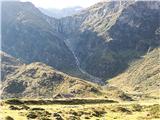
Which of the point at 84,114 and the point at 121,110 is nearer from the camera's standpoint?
the point at 84,114

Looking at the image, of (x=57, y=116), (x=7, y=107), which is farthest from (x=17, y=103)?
(x=57, y=116)

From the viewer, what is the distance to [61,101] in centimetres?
17000

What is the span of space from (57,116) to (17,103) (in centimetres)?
2754

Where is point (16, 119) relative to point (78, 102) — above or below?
below

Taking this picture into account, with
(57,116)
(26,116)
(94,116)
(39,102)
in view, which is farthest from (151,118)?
(39,102)

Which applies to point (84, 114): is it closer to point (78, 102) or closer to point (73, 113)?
point (73, 113)

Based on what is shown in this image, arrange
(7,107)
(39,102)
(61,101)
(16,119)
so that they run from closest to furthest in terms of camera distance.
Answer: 1. (16,119)
2. (7,107)
3. (39,102)
4. (61,101)

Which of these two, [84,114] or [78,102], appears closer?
[84,114]

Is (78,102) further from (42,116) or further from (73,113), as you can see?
(42,116)

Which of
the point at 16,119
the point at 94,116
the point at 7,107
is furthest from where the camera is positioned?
the point at 94,116

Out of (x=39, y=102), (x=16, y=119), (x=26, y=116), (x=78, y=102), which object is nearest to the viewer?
(x=16, y=119)

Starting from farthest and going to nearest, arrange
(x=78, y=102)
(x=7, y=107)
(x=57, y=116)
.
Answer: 1. (x=78, y=102)
2. (x=7, y=107)
3. (x=57, y=116)

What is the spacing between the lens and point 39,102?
153 meters

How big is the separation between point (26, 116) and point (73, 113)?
81.8ft
